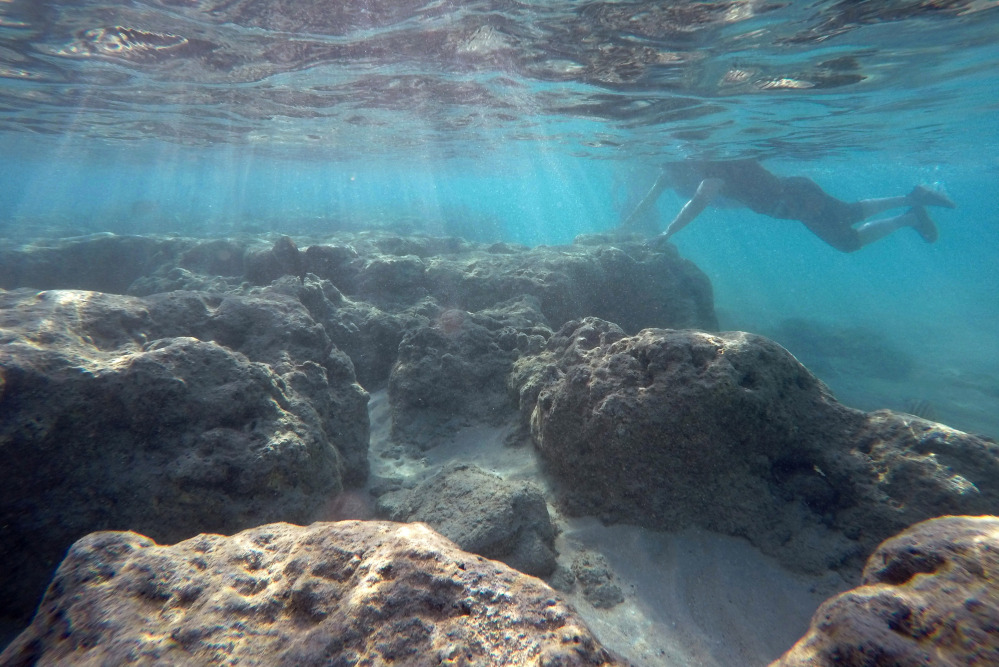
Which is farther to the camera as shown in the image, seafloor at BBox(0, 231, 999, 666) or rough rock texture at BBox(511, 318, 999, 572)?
rough rock texture at BBox(511, 318, 999, 572)

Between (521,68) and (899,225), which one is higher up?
(521,68)

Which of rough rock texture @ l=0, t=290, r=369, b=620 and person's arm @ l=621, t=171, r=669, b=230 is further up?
person's arm @ l=621, t=171, r=669, b=230

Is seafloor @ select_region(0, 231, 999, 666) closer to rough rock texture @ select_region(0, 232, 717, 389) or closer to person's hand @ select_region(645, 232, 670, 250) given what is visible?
rough rock texture @ select_region(0, 232, 717, 389)

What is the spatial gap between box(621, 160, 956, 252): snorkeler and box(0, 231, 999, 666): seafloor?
43.1 feet

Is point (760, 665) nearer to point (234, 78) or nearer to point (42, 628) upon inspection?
point (42, 628)

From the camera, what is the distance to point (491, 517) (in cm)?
381

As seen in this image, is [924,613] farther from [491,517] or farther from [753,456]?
[491,517]

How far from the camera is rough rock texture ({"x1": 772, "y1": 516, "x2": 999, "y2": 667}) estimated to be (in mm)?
1874

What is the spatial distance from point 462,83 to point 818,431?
15093mm

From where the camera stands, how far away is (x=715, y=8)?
9414 millimetres

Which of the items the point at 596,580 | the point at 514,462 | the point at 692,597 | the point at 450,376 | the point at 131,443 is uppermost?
the point at 450,376

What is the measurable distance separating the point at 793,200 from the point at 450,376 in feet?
57.3

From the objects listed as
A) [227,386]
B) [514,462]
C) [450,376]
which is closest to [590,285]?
[450,376]

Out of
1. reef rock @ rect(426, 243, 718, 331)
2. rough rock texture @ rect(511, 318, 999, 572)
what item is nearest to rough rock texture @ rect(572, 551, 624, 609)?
rough rock texture @ rect(511, 318, 999, 572)
